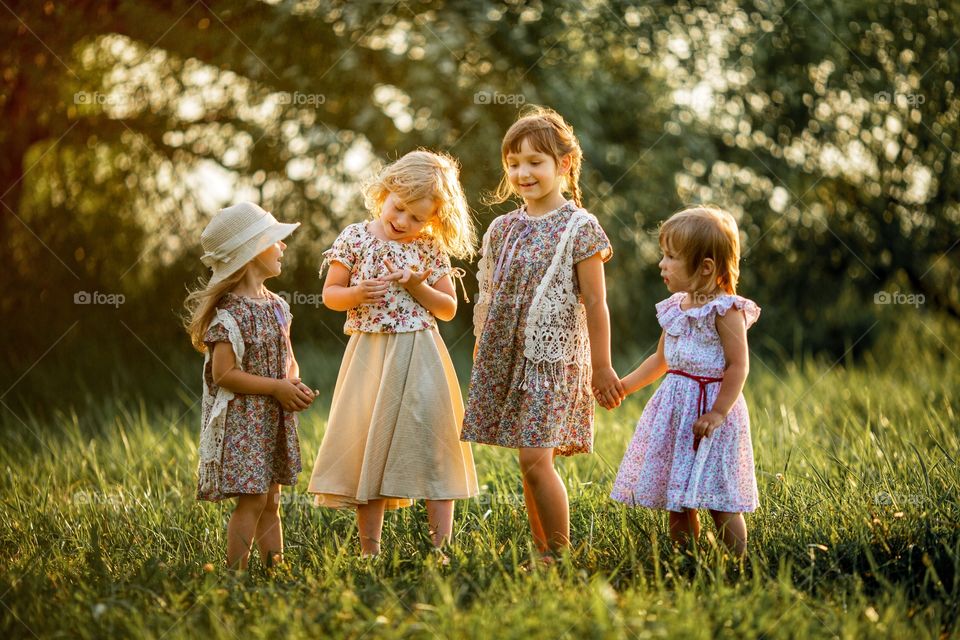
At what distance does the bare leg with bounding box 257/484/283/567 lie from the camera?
3.47 metres

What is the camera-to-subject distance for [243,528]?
11.0ft

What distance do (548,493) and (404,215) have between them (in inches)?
42.0

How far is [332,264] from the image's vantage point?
3574 millimetres

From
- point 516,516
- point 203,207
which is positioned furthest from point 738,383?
point 203,207

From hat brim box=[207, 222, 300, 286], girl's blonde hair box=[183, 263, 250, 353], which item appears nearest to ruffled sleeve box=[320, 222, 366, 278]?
hat brim box=[207, 222, 300, 286]

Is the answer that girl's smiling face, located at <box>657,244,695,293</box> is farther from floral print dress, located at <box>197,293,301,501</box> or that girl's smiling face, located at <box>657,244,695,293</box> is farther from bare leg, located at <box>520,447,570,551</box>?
floral print dress, located at <box>197,293,301,501</box>

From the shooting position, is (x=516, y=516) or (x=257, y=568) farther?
(x=516, y=516)

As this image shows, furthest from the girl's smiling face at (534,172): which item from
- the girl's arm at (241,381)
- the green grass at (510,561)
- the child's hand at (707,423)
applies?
the green grass at (510,561)

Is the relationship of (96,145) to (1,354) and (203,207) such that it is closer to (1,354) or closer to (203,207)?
(203,207)

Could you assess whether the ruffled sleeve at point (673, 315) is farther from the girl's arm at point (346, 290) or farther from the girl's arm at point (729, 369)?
the girl's arm at point (346, 290)

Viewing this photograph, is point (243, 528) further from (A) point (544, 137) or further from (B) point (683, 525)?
(A) point (544, 137)

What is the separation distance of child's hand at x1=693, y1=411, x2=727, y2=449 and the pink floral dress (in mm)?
66

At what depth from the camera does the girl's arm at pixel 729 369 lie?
3154 millimetres

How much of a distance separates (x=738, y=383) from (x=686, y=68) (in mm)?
4696
